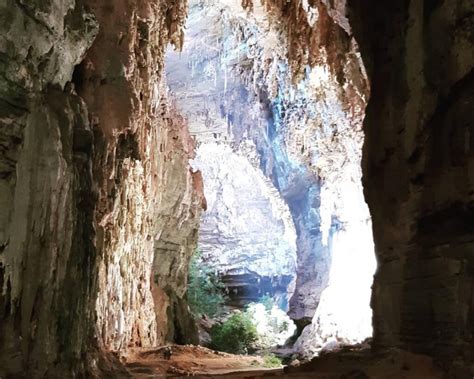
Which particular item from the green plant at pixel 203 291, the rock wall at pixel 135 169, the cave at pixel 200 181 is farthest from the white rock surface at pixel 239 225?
the rock wall at pixel 135 169

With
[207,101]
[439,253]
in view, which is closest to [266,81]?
[207,101]

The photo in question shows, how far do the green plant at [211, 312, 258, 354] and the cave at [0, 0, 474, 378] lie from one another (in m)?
2.22

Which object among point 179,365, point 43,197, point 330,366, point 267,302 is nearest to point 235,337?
point 267,302

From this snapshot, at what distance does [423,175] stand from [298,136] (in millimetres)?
13497

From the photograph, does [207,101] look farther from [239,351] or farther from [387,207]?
[387,207]

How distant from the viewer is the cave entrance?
17266 millimetres

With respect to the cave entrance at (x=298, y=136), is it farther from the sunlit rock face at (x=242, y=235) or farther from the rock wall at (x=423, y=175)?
the rock wall at (x=423, y=175)

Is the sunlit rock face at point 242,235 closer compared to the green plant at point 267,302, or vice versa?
the green plant at point 267,302

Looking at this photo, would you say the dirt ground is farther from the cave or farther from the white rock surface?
the white rock surface

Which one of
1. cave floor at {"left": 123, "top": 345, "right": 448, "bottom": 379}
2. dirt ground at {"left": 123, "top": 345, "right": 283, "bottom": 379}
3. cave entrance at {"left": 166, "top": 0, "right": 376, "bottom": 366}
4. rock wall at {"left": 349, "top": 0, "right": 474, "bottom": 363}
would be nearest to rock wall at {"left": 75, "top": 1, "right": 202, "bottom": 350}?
dirt ground at {"left": 123, "top": 345, "right": 283, "bottom": 379}

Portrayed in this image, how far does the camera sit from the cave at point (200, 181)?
537 cm

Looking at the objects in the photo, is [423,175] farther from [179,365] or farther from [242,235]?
[242,235]

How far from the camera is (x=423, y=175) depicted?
7.01m

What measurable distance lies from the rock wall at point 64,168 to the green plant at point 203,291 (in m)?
15.4
